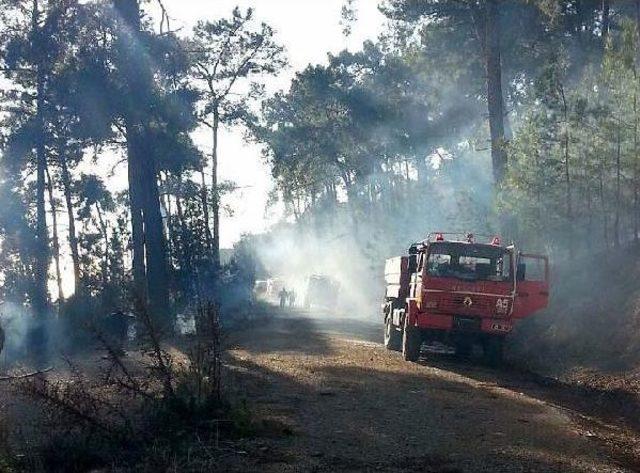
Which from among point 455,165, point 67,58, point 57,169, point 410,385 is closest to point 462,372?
point 410,385

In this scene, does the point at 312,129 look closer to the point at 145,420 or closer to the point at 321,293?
the point at 321,293

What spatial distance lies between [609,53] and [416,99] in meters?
30.5

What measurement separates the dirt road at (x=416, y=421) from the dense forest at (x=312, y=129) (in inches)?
99.0

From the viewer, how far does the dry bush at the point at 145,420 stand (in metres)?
7.79

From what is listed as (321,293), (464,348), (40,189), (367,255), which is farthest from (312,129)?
(464,348)

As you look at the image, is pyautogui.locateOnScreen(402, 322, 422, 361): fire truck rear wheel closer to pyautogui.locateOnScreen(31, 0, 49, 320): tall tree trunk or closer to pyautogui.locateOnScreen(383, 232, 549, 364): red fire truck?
pyautogui.locateOnScreen(383, 232, 549, 364): red fire truck

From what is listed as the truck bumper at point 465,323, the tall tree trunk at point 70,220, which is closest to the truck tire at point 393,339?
the truck bumper at point 465,323

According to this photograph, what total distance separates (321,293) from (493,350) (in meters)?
46.3

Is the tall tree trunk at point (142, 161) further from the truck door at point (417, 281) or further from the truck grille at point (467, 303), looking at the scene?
the truck grille at point (467, 303)

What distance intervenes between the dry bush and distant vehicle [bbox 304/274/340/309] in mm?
54352

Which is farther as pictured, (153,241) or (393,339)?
(153,241)

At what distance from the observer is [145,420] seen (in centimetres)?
896

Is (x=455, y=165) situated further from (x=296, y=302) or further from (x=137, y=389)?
(x=137, y=389)

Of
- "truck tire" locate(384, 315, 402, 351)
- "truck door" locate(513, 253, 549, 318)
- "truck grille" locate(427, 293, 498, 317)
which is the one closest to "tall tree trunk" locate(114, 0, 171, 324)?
"truck tire" locate(384, 315, 402, 351)
